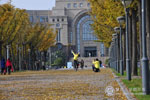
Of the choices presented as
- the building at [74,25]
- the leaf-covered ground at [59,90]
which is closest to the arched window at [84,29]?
the building at [74,25]

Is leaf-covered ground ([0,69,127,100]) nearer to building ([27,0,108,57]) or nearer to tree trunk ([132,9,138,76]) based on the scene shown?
tree trunk ([132,9,138,76])

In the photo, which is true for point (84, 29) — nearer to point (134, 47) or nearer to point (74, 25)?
point (74, 25)

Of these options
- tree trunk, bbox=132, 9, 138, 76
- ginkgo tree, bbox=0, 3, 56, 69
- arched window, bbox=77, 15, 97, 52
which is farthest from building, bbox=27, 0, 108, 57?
tree trunk, bbox=132, 9, 138, 76

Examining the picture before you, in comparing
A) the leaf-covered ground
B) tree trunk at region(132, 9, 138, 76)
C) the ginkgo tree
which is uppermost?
the ginkgo tree

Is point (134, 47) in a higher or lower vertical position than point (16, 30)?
lower

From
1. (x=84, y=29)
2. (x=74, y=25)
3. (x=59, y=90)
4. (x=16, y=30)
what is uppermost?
(x=74, y=25)

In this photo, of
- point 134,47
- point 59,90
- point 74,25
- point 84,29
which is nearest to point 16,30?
point 134,47

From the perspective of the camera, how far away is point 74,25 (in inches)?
5394

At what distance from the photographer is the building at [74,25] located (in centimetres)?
13425

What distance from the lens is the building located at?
134250 millimetres

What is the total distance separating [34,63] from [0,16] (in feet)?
82.0

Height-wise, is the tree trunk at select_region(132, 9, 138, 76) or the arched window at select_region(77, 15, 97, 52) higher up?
the arched window at select_region(77, 15, 97, 52)

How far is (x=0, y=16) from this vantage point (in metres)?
45.0

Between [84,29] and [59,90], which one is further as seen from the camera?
[84,29]
